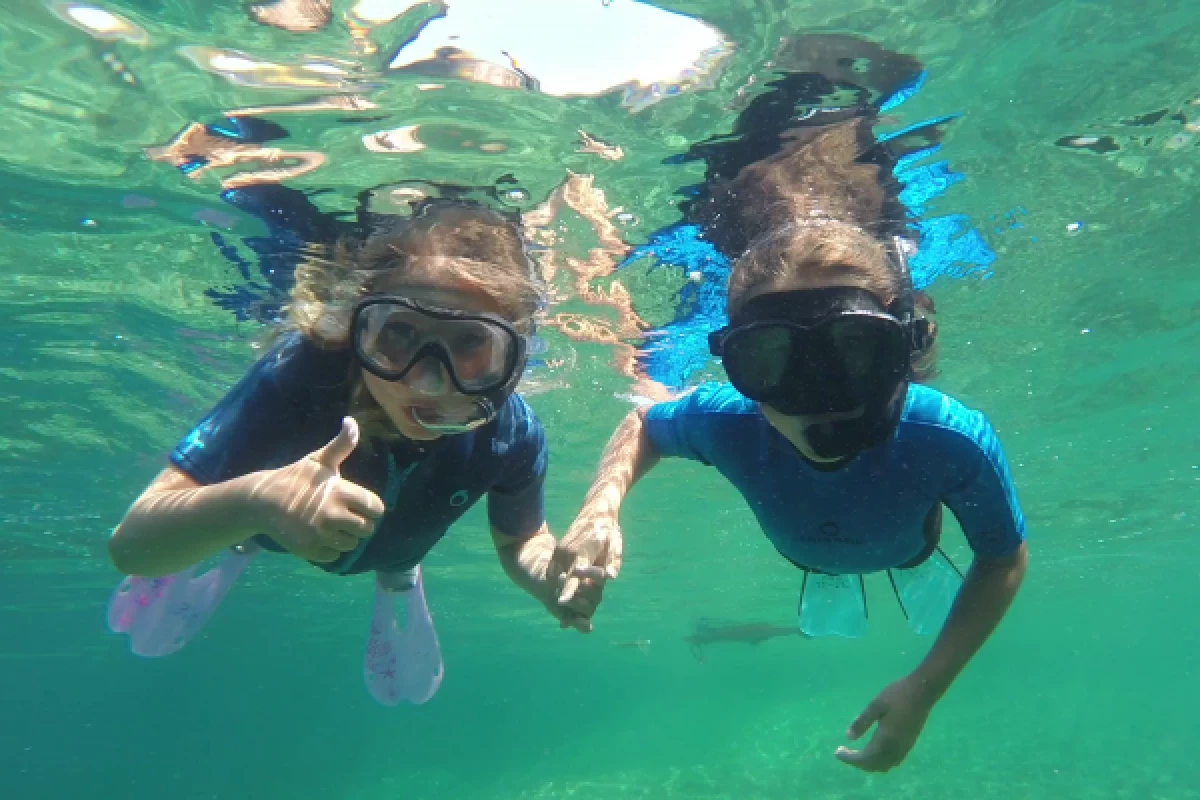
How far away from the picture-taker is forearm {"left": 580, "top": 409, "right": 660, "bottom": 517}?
4008mm

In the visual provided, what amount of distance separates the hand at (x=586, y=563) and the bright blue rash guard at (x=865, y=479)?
1739 millimetres

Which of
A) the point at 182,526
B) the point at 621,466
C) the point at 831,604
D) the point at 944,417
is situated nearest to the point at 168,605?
the point at 182,526

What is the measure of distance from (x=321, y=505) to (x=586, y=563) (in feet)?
4.06

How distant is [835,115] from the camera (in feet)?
22.3

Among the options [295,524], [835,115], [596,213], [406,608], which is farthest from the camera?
[596,213]

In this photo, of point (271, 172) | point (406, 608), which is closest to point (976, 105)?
point (271, 172)

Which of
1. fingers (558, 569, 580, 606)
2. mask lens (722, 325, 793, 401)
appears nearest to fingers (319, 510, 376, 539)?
fingers (558, 569, 580, 606)

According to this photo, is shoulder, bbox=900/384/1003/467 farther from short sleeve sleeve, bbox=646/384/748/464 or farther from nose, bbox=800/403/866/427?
short sleeve sleeve, bbox=646/384/748/464

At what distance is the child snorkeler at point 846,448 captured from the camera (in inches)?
146

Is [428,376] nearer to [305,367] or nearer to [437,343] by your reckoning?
[437,343]

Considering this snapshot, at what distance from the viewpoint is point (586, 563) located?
332cm

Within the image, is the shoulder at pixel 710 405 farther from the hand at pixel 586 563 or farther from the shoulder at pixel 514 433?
the hand at pixel 586 563

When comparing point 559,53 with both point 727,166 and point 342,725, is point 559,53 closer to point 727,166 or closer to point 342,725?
point 727,166

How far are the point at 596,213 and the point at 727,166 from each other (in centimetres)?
197
